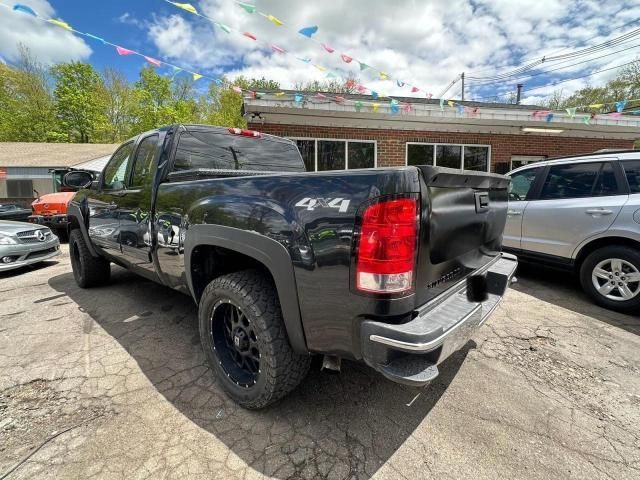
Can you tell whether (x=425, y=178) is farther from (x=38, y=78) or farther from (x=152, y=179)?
(x=38, y=78)

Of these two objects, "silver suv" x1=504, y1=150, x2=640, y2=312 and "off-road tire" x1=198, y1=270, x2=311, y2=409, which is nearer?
"off-road tire" x1=198, y1=270, x2=311, y2=409

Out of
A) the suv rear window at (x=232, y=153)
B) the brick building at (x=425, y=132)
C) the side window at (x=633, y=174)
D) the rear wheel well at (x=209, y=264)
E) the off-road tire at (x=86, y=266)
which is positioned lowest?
the off-road tire at (x=86, y=266)

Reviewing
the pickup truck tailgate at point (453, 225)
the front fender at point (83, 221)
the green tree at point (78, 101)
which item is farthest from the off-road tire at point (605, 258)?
the green tree at point (78, 101)

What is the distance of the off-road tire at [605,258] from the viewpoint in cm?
355

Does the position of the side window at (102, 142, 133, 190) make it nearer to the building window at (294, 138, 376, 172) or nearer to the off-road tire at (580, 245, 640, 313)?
the building window at (294, 138, 376, 172)

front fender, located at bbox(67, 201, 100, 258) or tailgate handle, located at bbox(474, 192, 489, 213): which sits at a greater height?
tailgate handle, located at bbox(474, 192, 489, 213)

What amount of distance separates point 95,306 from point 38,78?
38.8m

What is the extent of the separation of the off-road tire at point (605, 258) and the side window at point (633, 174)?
678mm

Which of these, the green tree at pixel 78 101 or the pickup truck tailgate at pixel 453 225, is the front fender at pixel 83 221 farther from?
the green tree at pixel 78 101

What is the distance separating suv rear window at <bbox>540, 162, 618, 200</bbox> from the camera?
3.84 meters

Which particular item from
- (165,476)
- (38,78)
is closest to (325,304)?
(165,476)

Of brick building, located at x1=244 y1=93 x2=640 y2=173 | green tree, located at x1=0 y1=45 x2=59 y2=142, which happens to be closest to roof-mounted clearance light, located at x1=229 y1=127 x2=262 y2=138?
brick building, located at x1=244 y1=93 x2=640 y2=173

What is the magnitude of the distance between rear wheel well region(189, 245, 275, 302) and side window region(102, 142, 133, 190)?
66.8 inches

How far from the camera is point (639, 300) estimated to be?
3.52 metres
